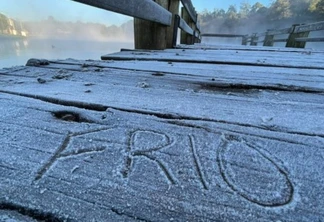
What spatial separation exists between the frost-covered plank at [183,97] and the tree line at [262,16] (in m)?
21.4

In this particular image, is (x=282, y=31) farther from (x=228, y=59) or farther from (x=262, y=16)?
(x=262, y=16)

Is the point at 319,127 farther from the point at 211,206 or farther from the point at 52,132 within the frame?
the point at 52,132

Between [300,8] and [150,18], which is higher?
[300,8]

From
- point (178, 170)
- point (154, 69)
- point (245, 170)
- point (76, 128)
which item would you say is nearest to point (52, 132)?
point (76, 128)

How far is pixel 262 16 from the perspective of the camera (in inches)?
982

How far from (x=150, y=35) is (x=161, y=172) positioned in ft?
7.19

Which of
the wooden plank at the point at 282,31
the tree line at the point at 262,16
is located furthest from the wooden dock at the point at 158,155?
the tree line at the point at 262,16

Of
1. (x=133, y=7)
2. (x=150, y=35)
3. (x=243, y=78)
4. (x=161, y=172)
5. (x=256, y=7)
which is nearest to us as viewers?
(x=161, y=172)

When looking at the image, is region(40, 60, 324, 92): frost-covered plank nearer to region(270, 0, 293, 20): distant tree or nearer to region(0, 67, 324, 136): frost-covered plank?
region(0, 67, 324, 136): frost-covered plank

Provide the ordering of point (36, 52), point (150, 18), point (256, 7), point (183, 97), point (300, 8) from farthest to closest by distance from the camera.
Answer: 1. point (256, 7)
2. point (300, 8)
3. point (36, 52)
4. point (150, 18)
5. point (183, 97)

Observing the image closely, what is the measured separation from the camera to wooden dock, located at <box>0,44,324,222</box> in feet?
1.06

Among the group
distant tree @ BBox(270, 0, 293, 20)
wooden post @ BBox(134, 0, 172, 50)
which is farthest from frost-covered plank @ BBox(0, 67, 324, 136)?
distant tree @ BBox(270, 0, 293, 20)

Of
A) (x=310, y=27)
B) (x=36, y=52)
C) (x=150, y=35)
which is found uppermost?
(x=310, y=27)

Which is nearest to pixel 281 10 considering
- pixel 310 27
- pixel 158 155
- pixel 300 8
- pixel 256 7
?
pixel 300 8
